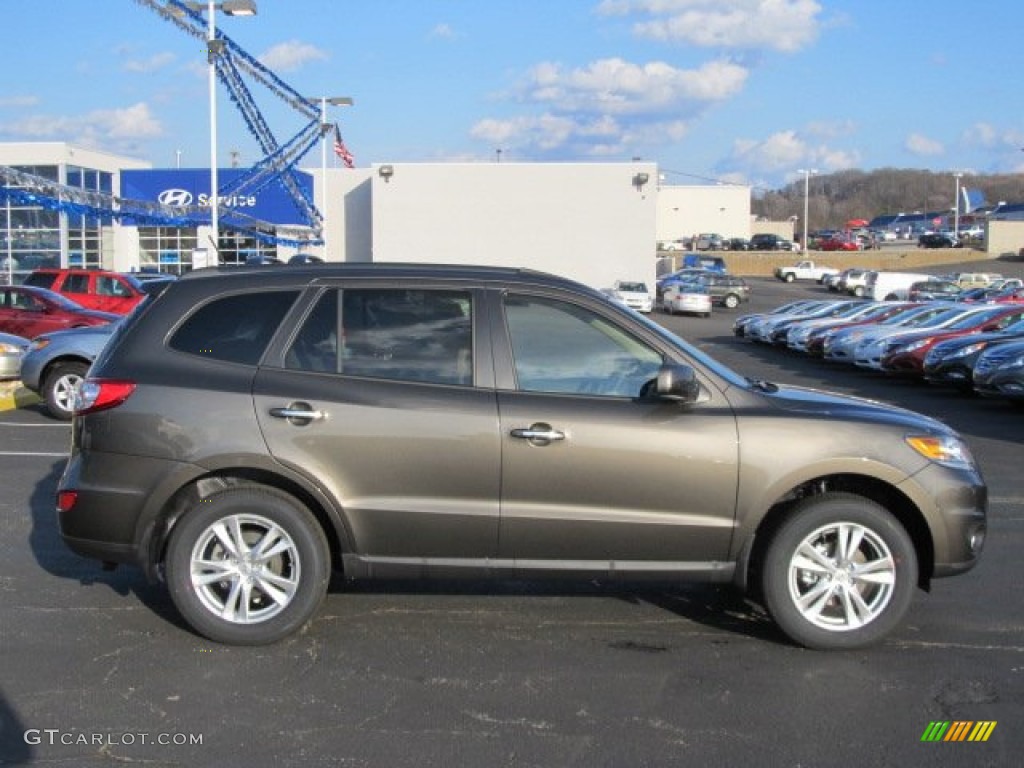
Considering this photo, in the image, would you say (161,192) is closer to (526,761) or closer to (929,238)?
(526,761)

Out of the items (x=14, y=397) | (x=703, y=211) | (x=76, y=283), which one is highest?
(x=703, y=211)

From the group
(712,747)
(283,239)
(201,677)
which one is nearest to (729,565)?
(712,747)

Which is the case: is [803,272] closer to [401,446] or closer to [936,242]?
[936,242]

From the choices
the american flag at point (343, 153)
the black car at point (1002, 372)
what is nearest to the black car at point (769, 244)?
the american flag at point (343, 153)

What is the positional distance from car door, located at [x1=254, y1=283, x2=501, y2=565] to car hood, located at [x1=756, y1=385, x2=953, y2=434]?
1435 millimetres

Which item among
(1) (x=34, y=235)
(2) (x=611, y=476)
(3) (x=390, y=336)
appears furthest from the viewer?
(1) (x=34, y=235)

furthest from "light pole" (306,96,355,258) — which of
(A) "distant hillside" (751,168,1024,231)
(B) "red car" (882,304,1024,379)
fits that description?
(A) "distant hillside" (751,168,1024,231)

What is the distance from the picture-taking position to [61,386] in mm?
13086

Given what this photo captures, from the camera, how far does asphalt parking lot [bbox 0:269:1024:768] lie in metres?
4.10

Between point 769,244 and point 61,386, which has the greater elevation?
point 769,244

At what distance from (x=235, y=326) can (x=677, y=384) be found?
216 cm

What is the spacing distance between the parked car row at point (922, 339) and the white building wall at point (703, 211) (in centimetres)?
8059

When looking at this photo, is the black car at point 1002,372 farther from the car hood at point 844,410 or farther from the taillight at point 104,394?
the taillight at point 104,394

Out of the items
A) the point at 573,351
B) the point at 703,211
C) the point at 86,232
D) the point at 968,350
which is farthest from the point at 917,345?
the point at 703,211
